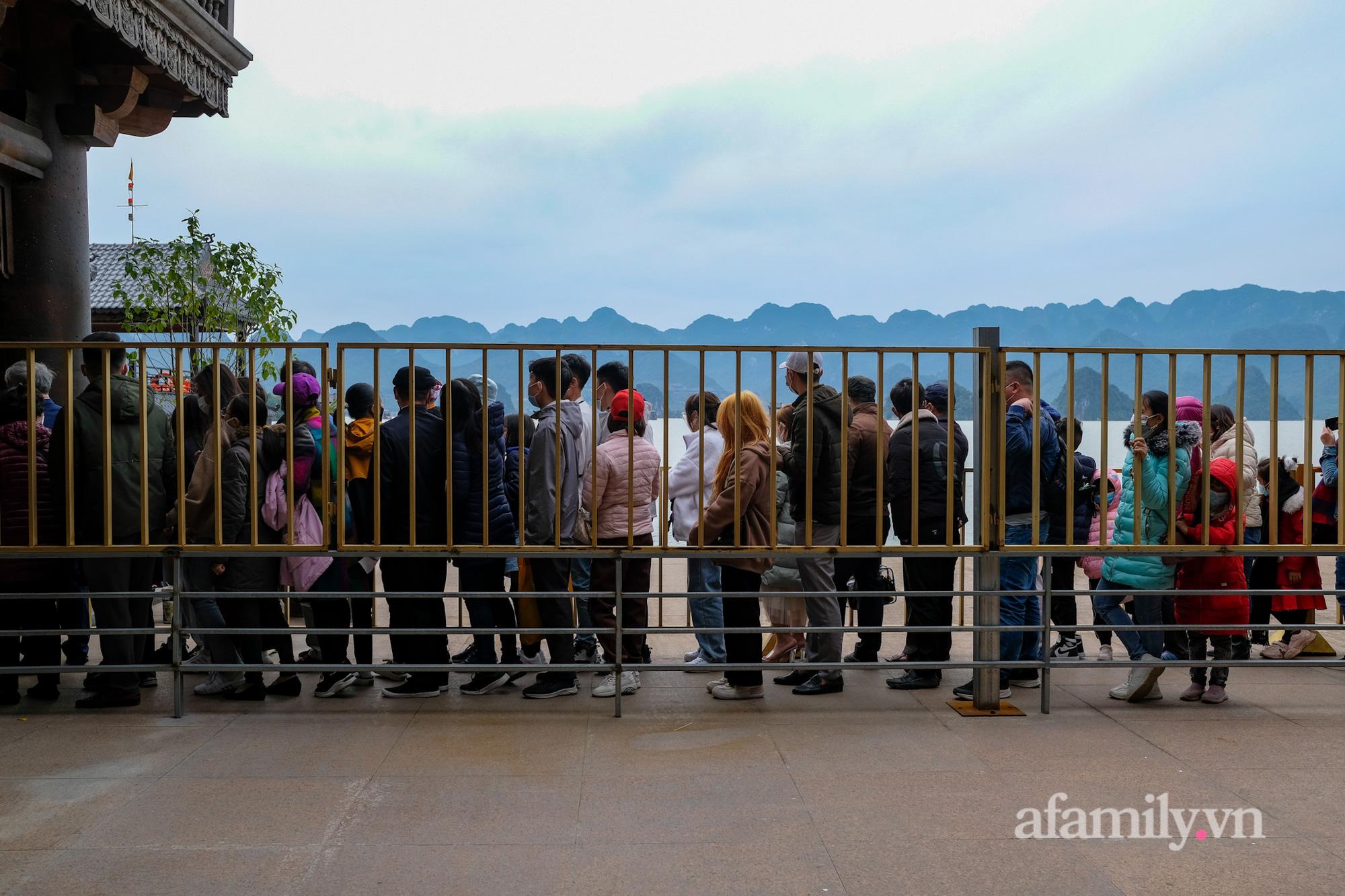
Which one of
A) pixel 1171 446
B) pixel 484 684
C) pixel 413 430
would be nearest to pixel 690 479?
pixel 484 684

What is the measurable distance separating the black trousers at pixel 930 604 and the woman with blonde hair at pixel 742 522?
887mm

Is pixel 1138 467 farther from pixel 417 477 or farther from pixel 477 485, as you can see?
pixel 417 477

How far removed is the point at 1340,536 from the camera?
584 centimetres

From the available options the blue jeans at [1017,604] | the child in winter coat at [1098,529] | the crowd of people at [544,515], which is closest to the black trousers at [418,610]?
the crowd of people at [544,515]

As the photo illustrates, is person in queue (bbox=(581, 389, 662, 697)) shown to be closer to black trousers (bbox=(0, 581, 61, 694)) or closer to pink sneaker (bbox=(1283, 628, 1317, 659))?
black trousers (bbox=(0, 581, 61, 694))

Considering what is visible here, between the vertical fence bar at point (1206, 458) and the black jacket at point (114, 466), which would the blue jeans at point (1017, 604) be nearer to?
the vertical fence bar at point (1206, 458)

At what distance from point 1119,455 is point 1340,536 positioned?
1290 mm

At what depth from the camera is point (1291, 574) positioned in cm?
745

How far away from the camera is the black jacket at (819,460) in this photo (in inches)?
237

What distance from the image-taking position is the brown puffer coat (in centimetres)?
A: 596

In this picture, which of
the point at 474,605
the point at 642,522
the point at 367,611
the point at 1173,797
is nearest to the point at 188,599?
the point at 367,611

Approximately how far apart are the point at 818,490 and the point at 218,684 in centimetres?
353

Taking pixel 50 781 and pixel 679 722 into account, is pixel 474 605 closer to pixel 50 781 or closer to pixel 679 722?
pixel 679 722

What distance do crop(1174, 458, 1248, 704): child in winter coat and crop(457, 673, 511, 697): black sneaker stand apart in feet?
12.5
